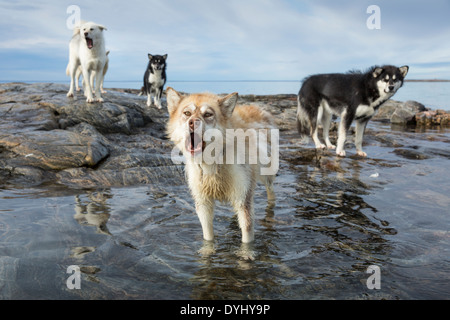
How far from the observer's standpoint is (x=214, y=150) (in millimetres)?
4031

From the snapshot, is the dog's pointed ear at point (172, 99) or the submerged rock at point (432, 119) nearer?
the dog's pointed ear at point (172, 99)

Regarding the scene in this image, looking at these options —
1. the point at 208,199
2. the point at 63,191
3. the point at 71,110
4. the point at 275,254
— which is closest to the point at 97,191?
the point at 63,191

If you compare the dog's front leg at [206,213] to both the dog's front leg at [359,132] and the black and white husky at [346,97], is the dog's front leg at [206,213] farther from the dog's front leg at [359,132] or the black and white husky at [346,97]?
the dog's front leg at [359,132]

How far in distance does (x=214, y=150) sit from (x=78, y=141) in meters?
5.80

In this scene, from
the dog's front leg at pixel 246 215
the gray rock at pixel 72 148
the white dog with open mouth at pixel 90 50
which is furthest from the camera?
the white dog with open mouth at pixel 90 50

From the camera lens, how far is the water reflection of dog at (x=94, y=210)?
5.21 metres

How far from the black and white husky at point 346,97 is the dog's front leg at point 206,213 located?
283 inches

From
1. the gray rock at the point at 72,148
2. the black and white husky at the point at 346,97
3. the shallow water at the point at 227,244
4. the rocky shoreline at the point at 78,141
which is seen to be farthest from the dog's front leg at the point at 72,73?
the black and white husky at the point at 346,97

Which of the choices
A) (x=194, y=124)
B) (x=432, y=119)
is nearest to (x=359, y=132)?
(x=194, y=124)

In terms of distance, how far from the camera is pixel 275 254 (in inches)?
174

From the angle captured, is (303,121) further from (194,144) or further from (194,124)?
(194,124)

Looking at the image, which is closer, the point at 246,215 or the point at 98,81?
the point at 246,215

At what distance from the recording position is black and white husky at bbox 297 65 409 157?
392 inches
